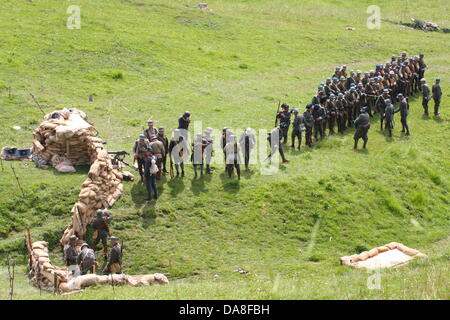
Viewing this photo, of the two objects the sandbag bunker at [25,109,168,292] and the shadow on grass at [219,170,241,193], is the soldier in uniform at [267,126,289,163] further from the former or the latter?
the sandbag bunker at [25,109,168,292]

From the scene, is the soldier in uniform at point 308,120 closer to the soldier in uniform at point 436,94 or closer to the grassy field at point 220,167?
the grassy field at point 220,167

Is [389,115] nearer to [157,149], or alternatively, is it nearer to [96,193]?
[157,149]

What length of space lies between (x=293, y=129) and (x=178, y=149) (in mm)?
7491

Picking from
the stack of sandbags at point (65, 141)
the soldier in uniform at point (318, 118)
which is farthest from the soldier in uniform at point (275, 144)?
the stack of sandbags at point (65, 141)

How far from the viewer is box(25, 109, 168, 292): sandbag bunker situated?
22141 millimetres

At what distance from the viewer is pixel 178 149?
30406 millimetres

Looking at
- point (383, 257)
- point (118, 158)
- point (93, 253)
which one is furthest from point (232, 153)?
point (93, 253)

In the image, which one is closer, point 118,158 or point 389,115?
point 118,158

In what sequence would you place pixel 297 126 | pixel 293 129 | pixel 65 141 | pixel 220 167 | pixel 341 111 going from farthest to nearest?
pixel 341 111 < pixel 293 129 < pixel 297 126 < pixel 220 167 < pixel 65 141

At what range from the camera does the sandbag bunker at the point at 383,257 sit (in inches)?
982

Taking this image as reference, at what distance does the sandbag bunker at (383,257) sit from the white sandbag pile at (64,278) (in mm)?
7163

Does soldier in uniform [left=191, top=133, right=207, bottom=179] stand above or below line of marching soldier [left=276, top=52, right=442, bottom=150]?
below

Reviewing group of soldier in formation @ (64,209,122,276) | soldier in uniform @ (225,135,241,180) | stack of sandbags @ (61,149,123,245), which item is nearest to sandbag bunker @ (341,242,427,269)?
soldier in uniform @ (225,135,241,180)

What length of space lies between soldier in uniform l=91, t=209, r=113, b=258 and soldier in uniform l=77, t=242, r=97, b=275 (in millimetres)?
1775
